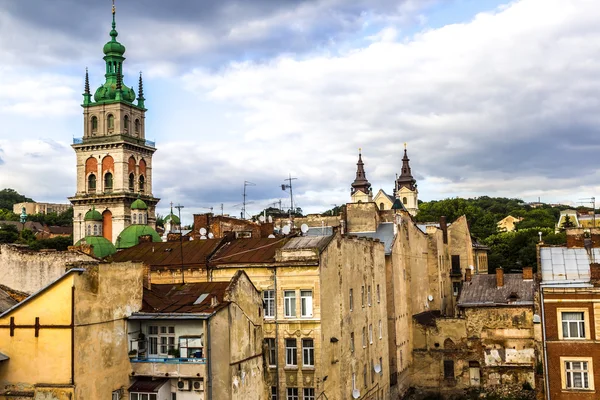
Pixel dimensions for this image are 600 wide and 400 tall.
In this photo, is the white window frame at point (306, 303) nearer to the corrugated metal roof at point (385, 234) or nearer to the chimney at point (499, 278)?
the corrugated metal roof at point (385, 234)

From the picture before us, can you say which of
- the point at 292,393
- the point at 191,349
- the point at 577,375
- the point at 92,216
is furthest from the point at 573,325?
the point at 92,216

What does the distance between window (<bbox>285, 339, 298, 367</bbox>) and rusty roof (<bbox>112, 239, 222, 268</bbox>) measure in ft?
23.9

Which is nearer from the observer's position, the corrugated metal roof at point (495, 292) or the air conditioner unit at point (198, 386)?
the air conditioner unit at point (198, 386)

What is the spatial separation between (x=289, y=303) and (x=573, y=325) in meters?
16.8

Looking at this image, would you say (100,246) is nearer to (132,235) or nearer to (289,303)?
(132,235)

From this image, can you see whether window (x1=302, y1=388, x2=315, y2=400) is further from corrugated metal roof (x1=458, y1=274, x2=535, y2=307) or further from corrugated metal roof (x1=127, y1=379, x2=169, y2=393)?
corrugated metal roof (x1=458, y1=274, x2=535, y2=307)

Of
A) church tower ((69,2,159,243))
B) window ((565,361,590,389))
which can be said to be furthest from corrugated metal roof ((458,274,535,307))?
church tower ((69,2,159,243))

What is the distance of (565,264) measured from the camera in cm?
4244

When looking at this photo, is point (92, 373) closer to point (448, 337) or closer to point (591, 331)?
point (591, 331)

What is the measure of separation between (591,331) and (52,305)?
2967 centimetres

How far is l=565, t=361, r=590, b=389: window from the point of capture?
3795 centimetres

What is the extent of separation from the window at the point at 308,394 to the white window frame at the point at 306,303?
4.21 metres

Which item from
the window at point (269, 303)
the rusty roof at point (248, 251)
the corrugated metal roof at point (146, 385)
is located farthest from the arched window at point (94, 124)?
the corrugated metal roof at point (146, 385)

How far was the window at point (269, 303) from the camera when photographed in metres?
38.4
